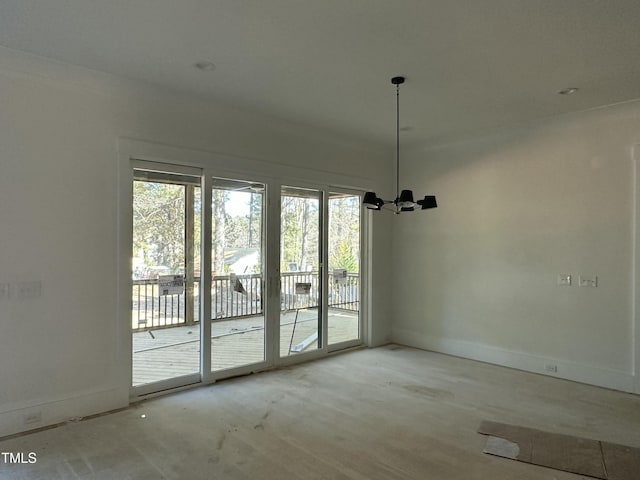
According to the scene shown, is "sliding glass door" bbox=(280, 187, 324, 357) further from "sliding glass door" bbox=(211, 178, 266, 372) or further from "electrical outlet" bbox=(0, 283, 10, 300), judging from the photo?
"electrical outlet" bbox=(0, 283, 10, 300)

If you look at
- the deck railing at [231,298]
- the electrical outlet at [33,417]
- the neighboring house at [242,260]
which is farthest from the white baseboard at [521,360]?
the electrical outlet at [33,417]

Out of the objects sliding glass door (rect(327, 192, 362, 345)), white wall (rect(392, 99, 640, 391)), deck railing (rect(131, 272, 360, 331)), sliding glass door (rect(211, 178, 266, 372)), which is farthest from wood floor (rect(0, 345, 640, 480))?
sliding glass door (rect(327, 192, 362, 345))

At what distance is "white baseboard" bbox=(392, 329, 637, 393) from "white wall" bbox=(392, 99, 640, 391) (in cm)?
1

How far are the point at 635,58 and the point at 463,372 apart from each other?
3.49m

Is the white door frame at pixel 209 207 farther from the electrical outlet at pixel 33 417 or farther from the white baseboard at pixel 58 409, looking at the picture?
the electrical outlet at pixel 33 417

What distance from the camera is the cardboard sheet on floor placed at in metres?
2.76

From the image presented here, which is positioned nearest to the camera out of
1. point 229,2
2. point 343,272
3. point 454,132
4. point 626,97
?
point 229,2

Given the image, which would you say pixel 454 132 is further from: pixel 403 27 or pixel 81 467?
pixel 81 467

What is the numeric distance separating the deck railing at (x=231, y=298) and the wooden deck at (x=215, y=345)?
3.8 inches

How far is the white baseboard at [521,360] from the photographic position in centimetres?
431

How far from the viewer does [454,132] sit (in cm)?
530

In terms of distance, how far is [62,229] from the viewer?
3434 mm

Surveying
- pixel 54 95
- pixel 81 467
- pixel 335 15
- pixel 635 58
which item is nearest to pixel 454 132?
pixel 635 58

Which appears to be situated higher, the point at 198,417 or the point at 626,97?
the point at 626,97
